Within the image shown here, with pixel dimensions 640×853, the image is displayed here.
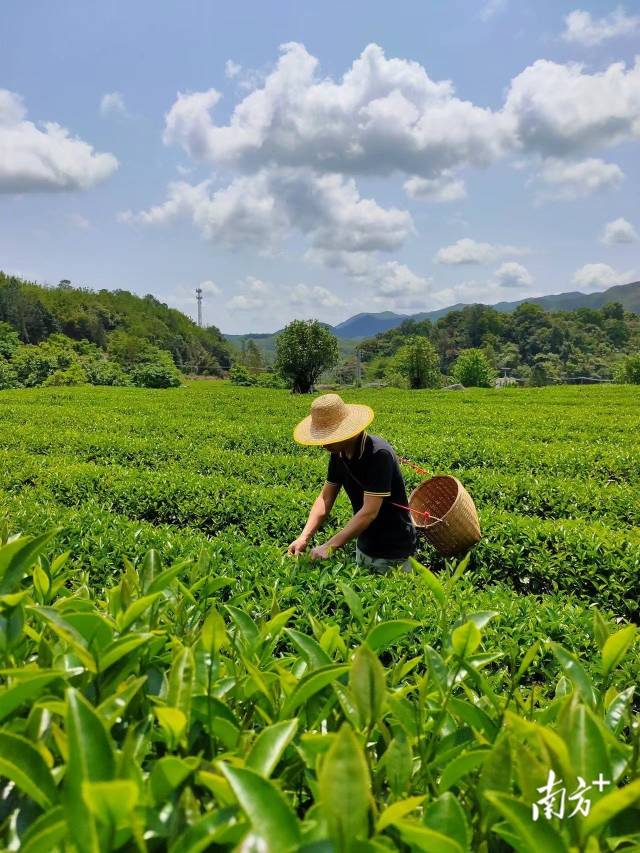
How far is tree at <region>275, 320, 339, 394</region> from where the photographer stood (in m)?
30.5

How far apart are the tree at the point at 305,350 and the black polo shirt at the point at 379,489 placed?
26.9m

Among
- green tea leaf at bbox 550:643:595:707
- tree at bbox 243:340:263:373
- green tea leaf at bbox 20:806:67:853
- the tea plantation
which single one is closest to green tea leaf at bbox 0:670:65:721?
the tea plantation

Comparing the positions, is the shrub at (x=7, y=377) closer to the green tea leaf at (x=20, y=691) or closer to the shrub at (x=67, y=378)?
the shrub at (x=67, y=378)

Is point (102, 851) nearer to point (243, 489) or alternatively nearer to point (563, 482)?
point (243, 489)

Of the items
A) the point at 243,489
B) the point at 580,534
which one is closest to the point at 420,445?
the point at 243,489

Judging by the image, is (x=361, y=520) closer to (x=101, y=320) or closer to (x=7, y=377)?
A: (x=7, y=377)

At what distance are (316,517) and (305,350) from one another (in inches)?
1068

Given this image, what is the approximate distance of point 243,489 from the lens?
Answer: 21.7 ft

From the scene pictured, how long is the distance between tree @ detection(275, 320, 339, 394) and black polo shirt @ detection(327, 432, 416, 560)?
26.9 m

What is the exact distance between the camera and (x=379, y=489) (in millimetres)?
3473

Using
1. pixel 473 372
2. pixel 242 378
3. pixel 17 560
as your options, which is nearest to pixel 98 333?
pixel 242 378

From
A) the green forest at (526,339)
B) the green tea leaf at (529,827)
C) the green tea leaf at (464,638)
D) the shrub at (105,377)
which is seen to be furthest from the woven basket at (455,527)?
the green forest at (526,339)

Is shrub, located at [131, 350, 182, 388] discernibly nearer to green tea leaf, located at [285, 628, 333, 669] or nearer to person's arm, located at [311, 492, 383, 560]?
person's arm, located at [311, 492, 383, 560]

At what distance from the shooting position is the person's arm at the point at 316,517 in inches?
145
